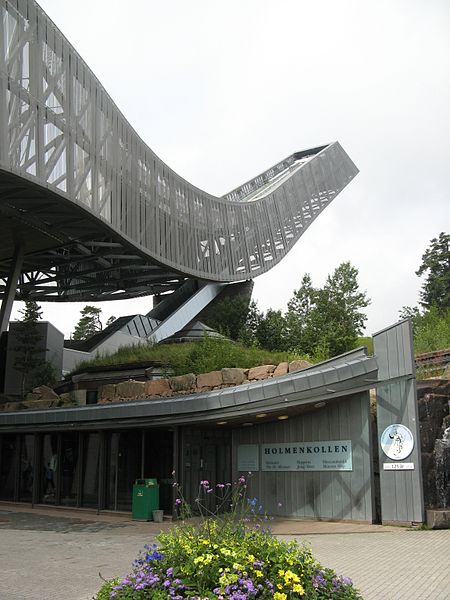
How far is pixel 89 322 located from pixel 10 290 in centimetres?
3697

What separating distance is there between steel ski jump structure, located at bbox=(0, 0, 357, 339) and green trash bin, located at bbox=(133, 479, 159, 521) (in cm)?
1305

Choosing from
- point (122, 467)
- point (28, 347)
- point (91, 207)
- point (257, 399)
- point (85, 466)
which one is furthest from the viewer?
point (28, 347)

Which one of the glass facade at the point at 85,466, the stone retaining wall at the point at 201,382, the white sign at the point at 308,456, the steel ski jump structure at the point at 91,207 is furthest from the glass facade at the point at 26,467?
the steel ski jump structure at the point at 91,207

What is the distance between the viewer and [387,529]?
577 inches

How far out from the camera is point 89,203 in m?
32.1

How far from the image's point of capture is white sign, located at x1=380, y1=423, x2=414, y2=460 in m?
15.2

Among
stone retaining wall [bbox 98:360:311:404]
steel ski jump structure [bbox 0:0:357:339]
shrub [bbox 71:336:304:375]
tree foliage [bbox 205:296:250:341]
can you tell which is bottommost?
stone retaining wall [bbox 98:360:311:404]

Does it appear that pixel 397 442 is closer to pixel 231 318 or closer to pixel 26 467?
pixel 26 467

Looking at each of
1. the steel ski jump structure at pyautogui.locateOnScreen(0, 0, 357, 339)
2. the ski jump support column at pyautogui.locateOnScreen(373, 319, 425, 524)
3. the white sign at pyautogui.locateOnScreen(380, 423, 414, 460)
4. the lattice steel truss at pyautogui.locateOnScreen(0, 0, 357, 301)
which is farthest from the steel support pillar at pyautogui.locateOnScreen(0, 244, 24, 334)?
the white sign at pyautogui.locateOnScreen(380, 423, 414, 460)

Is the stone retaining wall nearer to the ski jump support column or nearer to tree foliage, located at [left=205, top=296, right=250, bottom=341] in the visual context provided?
the ski jump support column

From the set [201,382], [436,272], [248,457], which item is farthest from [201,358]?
[436,272]

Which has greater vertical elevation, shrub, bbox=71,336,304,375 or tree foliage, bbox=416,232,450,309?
tree foliage, bbox=416,232,450,309

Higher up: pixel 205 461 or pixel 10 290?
pixel 10 290

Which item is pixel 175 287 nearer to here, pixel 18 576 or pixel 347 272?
pixel 347 272
